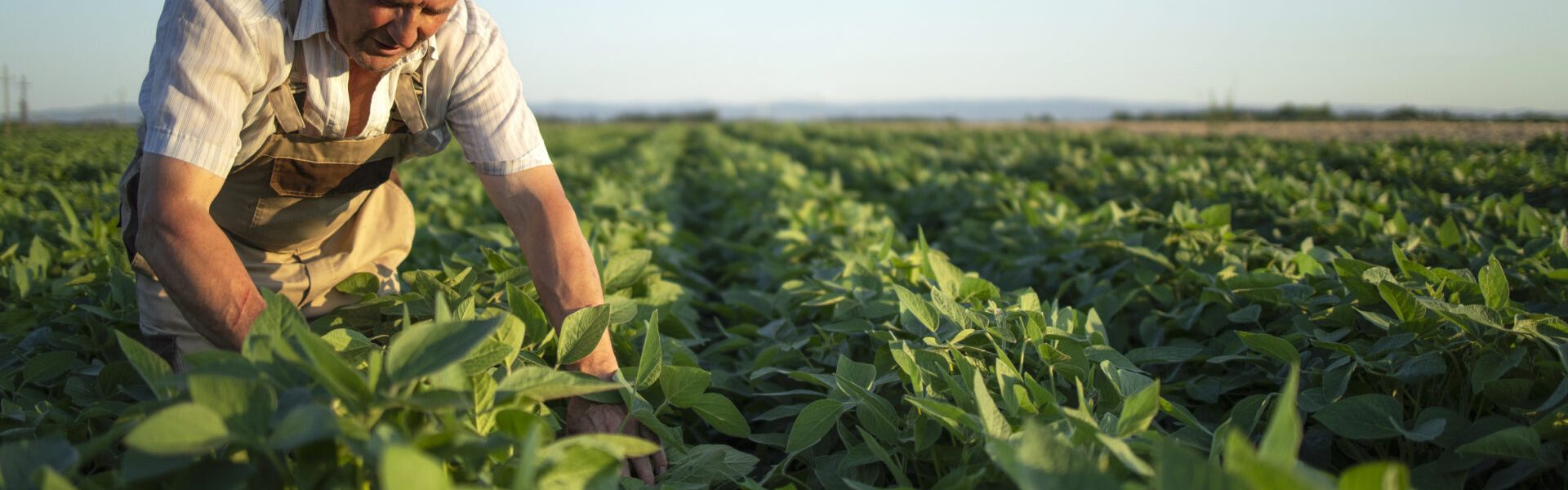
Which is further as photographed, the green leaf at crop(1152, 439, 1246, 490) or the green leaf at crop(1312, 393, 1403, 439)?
the green leaf at crop(1312, 393, 1403, 439)

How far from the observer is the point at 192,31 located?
1552 mm

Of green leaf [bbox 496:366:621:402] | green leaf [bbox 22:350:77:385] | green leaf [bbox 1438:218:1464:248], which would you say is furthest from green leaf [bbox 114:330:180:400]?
green leaf [bbox 1438:218:1464:248]

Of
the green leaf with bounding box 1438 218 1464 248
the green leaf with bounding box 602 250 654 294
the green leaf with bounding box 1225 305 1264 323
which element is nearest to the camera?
the green leaf with bounding box 1225 305 1264 323

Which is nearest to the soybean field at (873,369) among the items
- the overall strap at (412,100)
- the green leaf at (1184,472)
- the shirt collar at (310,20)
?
the green leaf at (1184,472)

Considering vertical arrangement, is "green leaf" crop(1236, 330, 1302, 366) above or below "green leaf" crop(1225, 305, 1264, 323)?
above

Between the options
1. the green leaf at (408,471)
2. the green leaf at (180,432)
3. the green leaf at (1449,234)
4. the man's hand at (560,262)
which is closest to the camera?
the green leaf at (408,471)

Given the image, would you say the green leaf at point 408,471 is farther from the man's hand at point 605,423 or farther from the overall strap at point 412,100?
the overall strap at point 412,100

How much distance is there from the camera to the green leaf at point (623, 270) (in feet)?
7.70

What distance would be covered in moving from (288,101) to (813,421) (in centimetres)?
130

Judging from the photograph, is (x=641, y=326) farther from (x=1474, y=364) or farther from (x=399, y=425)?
(x=1474, y=364)

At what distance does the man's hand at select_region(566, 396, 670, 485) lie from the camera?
156cm

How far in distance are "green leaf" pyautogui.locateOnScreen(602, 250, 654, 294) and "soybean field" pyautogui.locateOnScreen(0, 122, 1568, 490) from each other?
11mm

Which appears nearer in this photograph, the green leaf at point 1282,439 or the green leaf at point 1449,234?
the green leaf at point 1282,439

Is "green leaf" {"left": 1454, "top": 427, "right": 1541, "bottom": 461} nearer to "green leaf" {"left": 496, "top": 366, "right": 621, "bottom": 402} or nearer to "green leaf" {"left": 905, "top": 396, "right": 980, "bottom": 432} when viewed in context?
"green leaf" {"left": 905, "top": 396, "right": 980, "bottom": 432}
